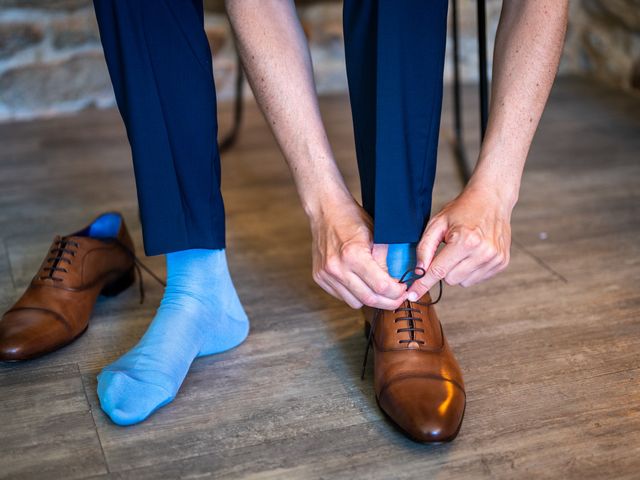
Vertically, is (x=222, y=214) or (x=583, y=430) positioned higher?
(x=222, y=214)

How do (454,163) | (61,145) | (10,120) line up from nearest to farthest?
(454,163) → (61,145) → (10,120)

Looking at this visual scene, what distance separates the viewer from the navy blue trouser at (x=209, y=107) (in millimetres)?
901

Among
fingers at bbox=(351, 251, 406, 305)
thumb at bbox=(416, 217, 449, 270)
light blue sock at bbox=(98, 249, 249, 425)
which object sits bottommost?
light blue sock at bbox=(98, 249, 249, 425)

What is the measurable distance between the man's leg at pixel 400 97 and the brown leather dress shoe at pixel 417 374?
0.11m

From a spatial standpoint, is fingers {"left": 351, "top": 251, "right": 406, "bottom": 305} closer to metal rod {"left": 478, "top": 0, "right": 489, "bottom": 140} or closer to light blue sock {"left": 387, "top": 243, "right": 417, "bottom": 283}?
light blue sock {"left": 387, "top": 243, "right": 417, "bottom": 283}

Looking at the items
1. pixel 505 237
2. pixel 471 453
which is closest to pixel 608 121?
pixel 505 237

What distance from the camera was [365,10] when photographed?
0.91 m

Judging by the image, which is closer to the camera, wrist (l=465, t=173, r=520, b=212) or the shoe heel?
wrist (l=465, t=173, r=520, b=212)

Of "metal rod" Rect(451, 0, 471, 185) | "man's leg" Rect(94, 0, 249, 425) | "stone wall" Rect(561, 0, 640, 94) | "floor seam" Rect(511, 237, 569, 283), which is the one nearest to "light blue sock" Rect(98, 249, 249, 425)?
"man's leg" Rect(94, 0, 249, 425)

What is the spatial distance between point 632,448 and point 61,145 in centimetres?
167

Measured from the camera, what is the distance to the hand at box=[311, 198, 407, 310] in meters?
0.91

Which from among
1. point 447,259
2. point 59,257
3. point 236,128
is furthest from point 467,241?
point 236,128

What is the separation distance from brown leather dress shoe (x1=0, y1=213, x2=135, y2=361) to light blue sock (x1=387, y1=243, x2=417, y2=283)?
0.47 meters

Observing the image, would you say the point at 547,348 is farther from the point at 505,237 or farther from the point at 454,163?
the point at 454,163
